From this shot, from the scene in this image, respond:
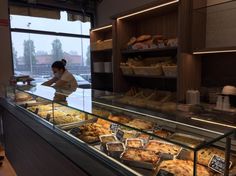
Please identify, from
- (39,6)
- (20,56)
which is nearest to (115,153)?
(20,56)

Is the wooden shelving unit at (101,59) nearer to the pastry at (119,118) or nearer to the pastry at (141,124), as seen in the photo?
the pastry at (119,118)

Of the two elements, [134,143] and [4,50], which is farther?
[4,50]

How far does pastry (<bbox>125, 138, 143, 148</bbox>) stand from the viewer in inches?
61.2

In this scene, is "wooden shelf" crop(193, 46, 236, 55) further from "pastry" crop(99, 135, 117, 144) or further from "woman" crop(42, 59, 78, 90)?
"woman" crop(42, 59, 78, 90)

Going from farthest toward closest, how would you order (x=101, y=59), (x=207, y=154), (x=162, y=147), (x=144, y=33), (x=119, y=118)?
(x=101, y=59), (x=144, y=33), (x=119, y=118), (x=162, y=147), (x=207, y=154)

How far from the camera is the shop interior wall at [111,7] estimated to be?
4.29m

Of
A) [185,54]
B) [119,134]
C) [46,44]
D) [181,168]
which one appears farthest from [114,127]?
[46,44]

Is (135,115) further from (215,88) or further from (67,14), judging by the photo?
(67,14)

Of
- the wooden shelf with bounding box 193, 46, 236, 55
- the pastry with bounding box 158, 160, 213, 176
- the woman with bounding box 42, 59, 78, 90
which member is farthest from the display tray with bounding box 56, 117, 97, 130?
the wooden shelf with bounding box 193, 46, 236, 55

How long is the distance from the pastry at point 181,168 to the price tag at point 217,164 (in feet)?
0.11

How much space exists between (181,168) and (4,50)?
413 cm

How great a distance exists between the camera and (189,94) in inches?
102

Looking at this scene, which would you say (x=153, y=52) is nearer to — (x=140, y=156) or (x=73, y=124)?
(x=73, y=124)

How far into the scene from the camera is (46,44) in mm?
5160
